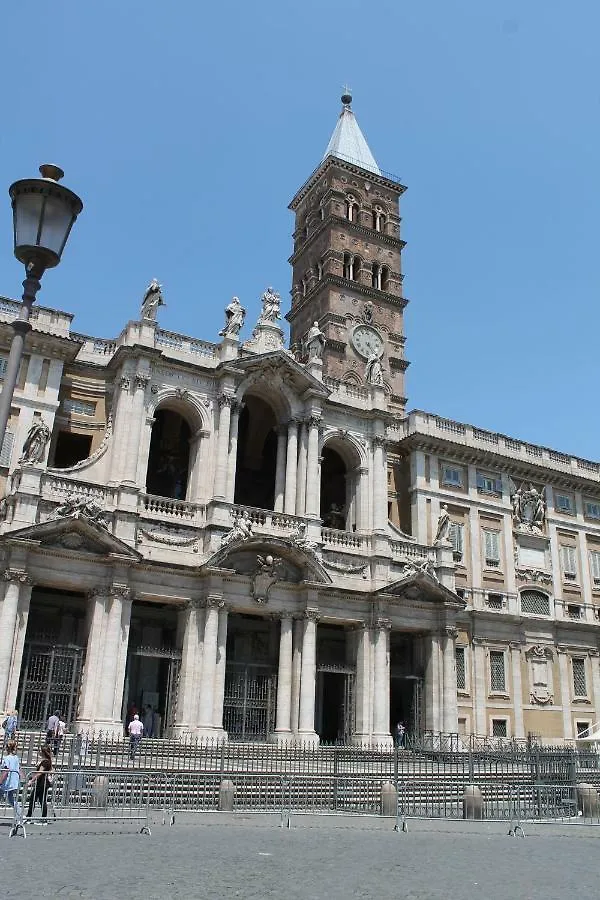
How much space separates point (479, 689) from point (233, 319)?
21.3 metres

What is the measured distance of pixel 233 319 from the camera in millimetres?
36500

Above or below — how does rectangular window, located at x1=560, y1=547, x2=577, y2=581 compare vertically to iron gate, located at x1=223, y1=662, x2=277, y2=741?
above

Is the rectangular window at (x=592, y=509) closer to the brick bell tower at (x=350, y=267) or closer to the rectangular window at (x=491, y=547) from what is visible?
the rectangular window at (x=491, y=547)

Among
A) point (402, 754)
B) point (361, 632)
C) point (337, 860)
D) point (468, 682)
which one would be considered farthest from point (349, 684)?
point (337, 860)

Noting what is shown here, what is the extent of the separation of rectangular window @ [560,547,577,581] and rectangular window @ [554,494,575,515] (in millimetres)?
2277

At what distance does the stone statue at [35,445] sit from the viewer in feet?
97.5

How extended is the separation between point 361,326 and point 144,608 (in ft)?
86.7

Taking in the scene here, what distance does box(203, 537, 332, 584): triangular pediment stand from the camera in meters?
31.8

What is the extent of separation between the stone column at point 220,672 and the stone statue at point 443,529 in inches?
466

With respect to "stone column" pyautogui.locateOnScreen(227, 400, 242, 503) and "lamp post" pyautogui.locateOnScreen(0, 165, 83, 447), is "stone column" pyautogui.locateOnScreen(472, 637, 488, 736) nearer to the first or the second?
"stone column" pyautogui.locateOnScreen(227, 400, 242, 503)

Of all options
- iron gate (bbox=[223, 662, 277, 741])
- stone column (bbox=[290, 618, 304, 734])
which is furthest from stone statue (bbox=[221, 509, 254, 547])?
iron gate (bbox=[223, 662, 277, 741])

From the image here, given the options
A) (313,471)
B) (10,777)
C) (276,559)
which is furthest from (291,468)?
(10,777)

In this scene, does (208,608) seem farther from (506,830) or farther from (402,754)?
(506,830)

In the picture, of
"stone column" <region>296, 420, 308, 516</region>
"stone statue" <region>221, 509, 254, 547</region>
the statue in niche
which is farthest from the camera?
the statue in niche
